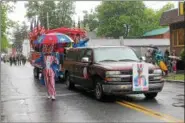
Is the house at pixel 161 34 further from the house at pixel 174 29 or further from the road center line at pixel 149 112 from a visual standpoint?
the road center line at pixel 149 112

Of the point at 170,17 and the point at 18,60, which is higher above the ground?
the point at 170,17

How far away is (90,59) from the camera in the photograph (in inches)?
501

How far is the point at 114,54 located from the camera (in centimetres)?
1246

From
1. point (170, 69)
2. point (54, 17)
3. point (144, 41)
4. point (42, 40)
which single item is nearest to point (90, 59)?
point (42, 40)

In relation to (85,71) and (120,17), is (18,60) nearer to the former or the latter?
(120,17)

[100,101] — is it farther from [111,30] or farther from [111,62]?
[111,30]

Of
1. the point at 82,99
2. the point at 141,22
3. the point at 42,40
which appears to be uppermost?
the point at 141,22

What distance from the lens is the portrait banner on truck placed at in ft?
31.7

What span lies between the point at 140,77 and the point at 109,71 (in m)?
1.27

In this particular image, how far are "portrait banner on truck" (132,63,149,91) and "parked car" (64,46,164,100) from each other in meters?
0.45

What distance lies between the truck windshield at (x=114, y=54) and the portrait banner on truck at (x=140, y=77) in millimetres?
1687

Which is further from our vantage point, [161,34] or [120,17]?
[120,17]

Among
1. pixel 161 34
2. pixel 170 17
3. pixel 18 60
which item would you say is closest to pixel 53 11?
pixel 161 34

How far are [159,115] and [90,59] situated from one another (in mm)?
4257
